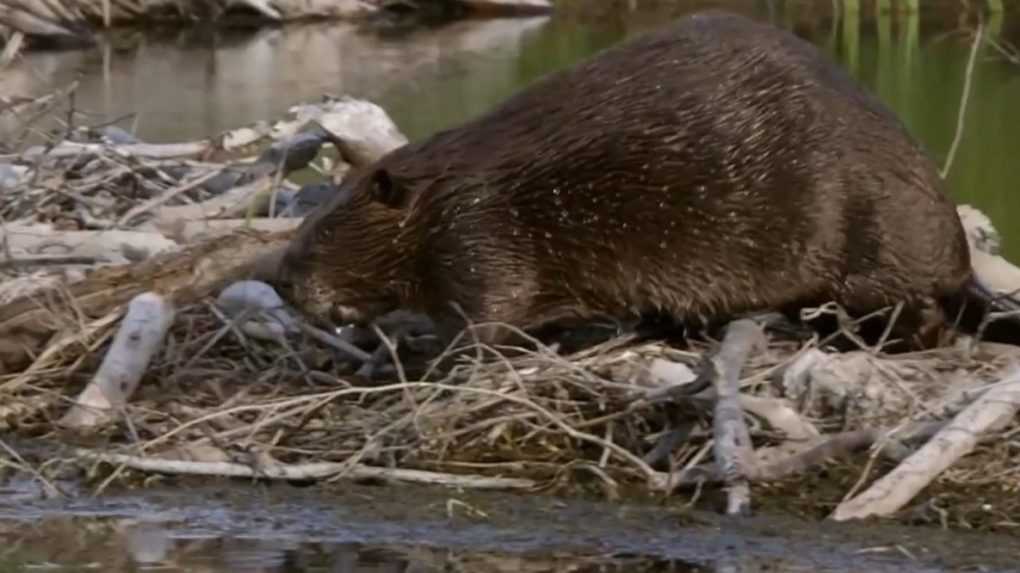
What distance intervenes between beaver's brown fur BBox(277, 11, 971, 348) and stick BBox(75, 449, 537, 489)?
0.45m

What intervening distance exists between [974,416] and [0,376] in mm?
2183

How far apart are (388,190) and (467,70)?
10.5 metres

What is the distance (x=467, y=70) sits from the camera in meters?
15.4

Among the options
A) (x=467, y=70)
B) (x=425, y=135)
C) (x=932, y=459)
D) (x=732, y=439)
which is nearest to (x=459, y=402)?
(x=732, y=439)

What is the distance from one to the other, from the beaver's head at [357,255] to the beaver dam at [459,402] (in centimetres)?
10

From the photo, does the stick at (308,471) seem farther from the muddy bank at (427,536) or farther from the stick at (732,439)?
the stick at (732,439)

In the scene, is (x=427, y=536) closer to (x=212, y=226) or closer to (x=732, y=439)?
(x=732, y=439)

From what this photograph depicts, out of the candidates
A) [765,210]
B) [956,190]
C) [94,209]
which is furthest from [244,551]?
[956,190]

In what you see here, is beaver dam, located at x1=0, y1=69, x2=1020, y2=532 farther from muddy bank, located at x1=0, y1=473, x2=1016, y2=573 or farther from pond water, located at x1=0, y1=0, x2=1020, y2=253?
pond water, located at x1=0, y1=0, x2=1020, y2=253

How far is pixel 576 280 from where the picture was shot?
194 inches

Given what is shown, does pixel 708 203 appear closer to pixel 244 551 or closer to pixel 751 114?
pixel 751 114

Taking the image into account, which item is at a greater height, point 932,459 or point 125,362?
point 932,459

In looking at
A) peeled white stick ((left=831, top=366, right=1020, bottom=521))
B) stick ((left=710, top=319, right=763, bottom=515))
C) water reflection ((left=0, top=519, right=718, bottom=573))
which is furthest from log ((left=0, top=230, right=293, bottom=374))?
peeled white stick ((left=831, top=366, right=1020, bottom=521))

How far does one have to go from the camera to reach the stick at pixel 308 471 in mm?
4555
